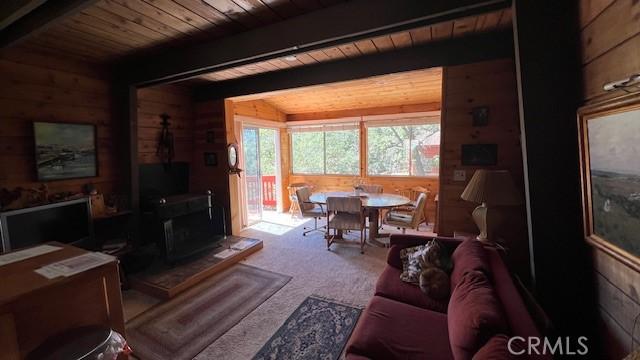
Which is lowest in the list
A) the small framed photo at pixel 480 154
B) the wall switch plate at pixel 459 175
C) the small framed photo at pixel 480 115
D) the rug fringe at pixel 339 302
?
the rug fringe at pixel 339 302

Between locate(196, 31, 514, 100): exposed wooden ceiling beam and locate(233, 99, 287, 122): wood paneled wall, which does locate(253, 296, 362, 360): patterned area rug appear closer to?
locate(196, 31, 514, 100): exposed wooden ceiling beam

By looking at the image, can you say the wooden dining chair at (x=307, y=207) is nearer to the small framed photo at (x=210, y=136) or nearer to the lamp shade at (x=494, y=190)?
the small framed photo at (x=210, y=136)

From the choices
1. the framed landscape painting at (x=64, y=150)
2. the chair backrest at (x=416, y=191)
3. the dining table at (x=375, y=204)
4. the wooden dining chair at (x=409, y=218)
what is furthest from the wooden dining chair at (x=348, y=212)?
the framed landscape painting at (x=64, y=150)

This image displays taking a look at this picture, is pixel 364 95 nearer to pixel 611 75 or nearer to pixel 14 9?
pixel 611 75

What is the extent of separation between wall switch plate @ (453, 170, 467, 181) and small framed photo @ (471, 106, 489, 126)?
505mm

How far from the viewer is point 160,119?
393 cm

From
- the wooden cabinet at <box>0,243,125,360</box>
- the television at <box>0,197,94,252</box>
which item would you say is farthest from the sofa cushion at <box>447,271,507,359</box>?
the television at <box>0,197,94,252</box>

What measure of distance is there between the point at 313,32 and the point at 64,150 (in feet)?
9.73

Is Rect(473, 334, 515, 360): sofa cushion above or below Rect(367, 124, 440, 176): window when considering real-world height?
below

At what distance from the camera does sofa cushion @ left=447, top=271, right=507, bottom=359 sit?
1126 mm

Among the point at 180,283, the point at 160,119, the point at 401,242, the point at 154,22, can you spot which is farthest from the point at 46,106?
the point at 401,242

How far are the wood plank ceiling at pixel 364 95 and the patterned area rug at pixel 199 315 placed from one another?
2.56m

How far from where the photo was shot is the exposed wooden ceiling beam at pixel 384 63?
2.62 metres

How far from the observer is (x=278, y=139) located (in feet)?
20.2
